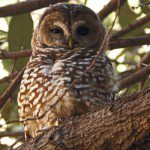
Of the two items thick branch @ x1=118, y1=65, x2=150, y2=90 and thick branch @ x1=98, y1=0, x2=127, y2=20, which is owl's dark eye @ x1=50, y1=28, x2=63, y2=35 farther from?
thick branch @ x1=118, y1=65, x2=150, y2=90

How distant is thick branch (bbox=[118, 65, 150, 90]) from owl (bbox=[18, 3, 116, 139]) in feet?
0.70

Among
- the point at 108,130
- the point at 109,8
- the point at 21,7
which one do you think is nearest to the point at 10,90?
the point at 21,7

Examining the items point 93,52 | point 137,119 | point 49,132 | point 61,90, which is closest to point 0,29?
point 93,52

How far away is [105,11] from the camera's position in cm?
377

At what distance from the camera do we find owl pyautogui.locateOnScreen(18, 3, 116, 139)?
297cm

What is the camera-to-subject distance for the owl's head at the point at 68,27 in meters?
3.55

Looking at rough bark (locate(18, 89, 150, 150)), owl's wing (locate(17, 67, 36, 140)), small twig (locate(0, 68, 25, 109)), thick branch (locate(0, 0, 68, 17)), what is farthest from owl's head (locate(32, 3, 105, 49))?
rough bark (locate(18, 89, 150, 150))

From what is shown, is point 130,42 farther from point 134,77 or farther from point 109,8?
point 109,8

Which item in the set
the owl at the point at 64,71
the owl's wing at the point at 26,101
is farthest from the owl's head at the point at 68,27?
the owl's wing at the point at 26,101

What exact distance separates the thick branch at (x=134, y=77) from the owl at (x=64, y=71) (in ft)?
0.70

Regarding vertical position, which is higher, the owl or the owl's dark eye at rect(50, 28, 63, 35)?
the owl's dark eye at rect(50, 28, 63, 35)

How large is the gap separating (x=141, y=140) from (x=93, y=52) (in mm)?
1305

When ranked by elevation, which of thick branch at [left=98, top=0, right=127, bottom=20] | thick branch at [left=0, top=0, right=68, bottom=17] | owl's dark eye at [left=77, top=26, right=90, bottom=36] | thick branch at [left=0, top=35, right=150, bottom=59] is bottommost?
thick branch at [left=0, top=35, right=150, bottom=59]

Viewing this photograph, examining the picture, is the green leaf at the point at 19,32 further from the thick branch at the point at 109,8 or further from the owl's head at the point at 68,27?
the thick branch at the point at 109,8
